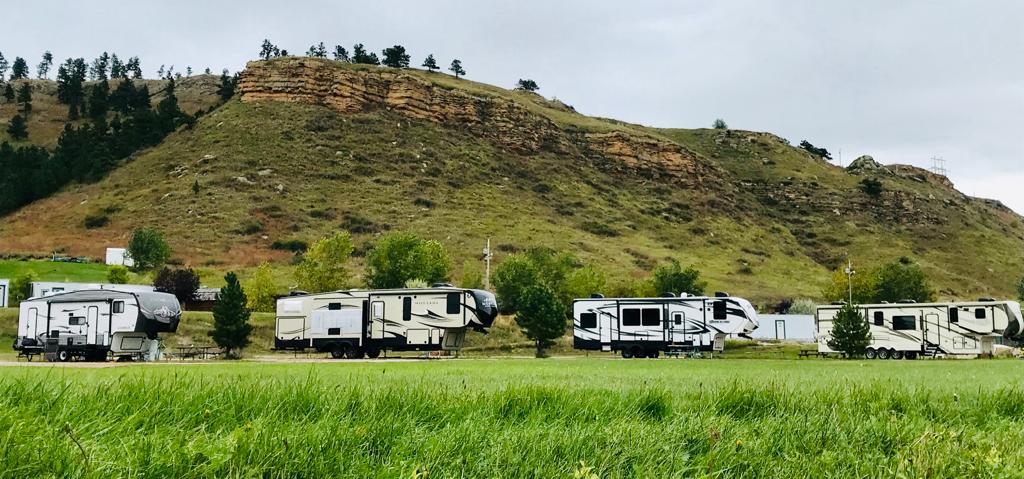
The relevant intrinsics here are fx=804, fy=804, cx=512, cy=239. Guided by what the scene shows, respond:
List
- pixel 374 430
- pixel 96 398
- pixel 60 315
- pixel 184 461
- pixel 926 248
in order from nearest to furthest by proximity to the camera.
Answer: pixel 184 461, pixel 374 430, pixel 96 398, pixel 60 315, pixel 926 248

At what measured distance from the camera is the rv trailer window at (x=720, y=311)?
34312mm

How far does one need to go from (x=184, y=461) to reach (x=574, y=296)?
2067 inches

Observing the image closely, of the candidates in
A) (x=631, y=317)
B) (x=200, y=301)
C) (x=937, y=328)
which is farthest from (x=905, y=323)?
(x=200, y=301)

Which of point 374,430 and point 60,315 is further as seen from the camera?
point 60,315

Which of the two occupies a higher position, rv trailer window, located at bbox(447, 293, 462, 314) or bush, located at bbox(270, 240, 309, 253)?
bush, located at bbox(270, 240, 309, 253)

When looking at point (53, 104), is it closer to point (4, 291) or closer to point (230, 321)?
point (4, 291)

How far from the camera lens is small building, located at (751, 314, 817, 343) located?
1975 inches

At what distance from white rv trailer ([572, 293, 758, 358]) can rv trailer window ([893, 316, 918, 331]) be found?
7.24m

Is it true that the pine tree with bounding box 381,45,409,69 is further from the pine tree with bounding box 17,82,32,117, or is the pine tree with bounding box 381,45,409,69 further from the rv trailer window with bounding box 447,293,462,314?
the rv trailer window with bounding box 447,293,462,314

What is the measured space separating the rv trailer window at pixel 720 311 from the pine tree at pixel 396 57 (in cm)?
11285

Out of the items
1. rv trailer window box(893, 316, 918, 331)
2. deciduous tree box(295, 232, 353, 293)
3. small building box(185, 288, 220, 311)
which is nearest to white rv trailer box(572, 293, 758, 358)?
rv trailer window box(893, 316, 918, 331)

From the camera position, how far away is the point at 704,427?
4078 millimetres

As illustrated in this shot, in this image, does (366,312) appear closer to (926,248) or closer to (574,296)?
(574,296)

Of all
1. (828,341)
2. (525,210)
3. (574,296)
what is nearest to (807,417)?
(828,341)
